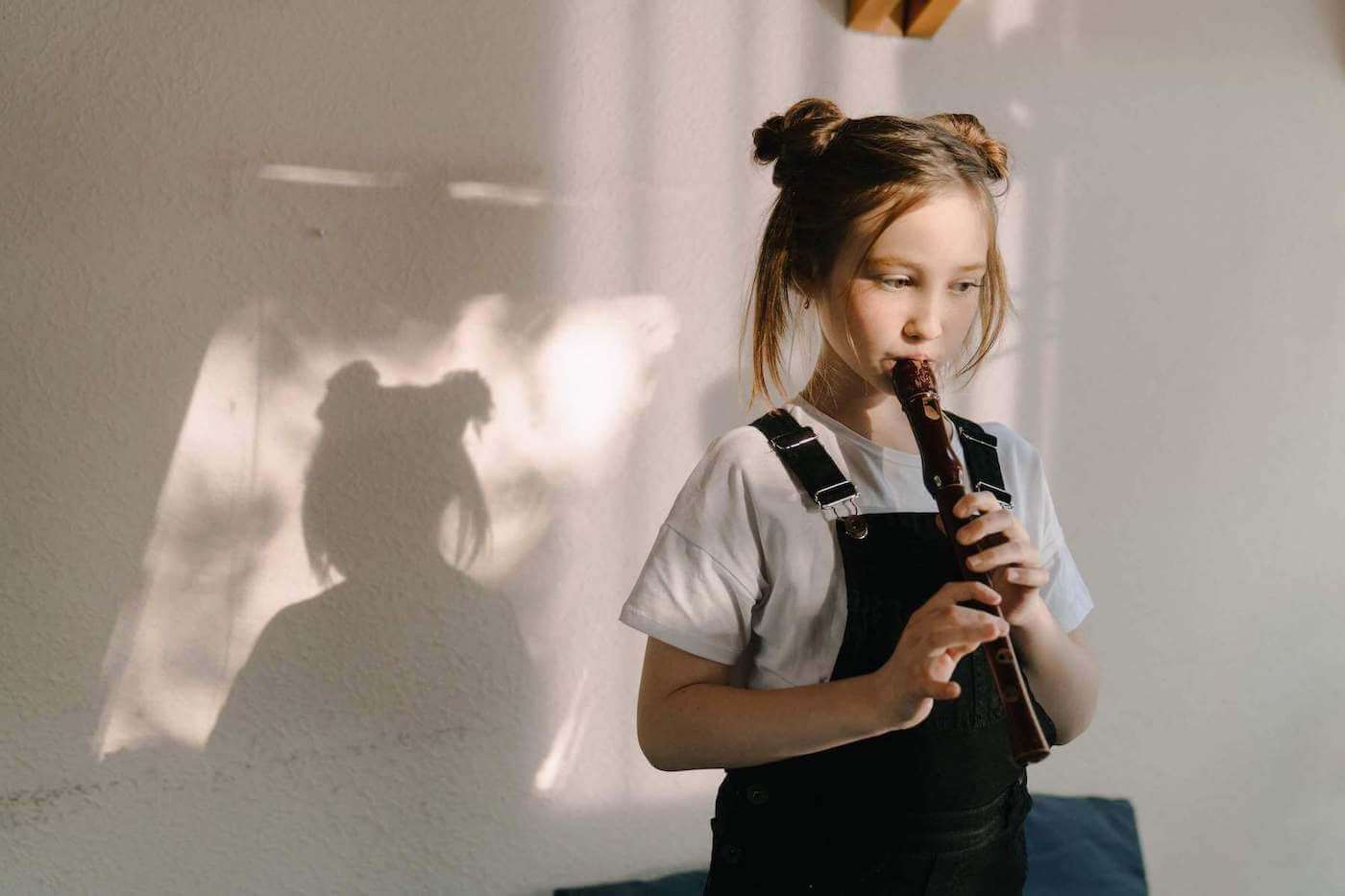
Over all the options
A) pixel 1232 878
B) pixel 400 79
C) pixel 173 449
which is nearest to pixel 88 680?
pixel 173 449

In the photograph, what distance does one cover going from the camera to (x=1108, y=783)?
2.30 m

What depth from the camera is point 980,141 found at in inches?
42.6

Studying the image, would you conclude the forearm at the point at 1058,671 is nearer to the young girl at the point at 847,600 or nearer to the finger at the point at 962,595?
the young girl at the point at 847,600

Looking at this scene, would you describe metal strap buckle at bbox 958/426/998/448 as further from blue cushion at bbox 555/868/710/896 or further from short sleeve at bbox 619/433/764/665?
blue cushion at bbox 555/868/710/896

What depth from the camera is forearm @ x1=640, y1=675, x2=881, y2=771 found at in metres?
0.87

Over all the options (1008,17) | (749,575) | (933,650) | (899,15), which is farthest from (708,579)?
(1008,17)

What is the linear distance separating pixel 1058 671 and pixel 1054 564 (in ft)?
0.68

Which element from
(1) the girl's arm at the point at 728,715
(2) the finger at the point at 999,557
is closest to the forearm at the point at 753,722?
(1) the girl's arm at the point at 728,715

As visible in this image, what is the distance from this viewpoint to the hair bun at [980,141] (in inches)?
42.3

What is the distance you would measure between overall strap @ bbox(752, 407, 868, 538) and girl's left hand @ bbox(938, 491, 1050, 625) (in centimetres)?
10

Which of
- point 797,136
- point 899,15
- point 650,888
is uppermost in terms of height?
point 899,15

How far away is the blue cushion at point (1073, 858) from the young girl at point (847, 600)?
3.43 ft

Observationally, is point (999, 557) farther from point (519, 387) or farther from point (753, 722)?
point (519, 387)

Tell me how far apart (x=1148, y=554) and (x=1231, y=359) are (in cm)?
45
